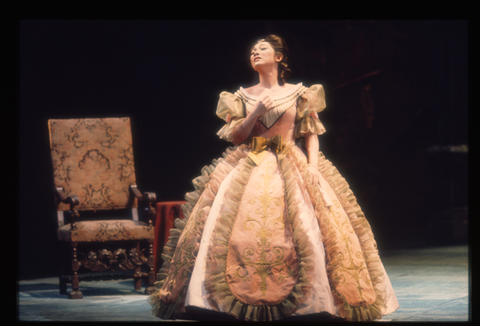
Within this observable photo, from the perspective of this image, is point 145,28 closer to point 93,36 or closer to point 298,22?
point 93,36

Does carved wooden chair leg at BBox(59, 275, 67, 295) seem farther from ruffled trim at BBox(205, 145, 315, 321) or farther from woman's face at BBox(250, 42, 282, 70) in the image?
woman's face at BBox(250, 42, 282, 70)

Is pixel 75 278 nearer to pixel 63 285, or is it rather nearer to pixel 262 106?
pixel 63 285

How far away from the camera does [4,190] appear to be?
3.17 m

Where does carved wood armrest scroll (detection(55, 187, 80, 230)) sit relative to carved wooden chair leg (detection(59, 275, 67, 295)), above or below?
above

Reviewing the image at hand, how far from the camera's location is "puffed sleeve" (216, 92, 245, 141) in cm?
354

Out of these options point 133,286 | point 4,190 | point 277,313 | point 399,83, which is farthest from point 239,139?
point 399,83

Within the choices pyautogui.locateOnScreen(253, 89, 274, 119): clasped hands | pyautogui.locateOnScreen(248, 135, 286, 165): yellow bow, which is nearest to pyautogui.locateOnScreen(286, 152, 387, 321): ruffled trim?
pyautogui.locateOnScreen(248, 135, 286, 165): yellow bow

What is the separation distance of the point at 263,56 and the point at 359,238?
3.43 feet

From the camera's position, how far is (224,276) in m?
3.11

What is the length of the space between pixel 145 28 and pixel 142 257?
6.65 feet

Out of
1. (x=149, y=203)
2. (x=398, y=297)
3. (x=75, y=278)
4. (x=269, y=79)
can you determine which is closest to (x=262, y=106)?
(x=269, y=79)

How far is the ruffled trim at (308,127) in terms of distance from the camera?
3.54 m

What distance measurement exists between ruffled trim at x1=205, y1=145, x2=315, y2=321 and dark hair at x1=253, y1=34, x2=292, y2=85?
2.13 ft

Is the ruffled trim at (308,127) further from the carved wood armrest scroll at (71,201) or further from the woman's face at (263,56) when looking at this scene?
the carved wood armrest scroll at (71,201)
